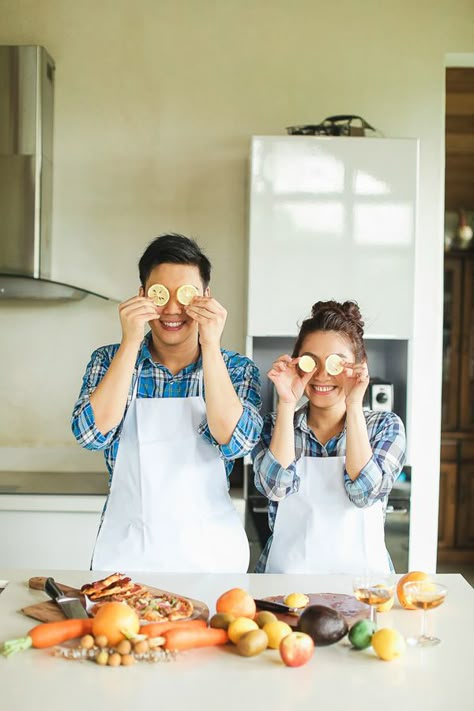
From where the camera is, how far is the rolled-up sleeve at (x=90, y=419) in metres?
2.10

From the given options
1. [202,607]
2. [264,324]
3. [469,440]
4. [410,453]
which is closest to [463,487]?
[469,440]

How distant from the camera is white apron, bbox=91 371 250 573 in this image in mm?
2109

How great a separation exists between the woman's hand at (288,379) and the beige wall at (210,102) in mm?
1494

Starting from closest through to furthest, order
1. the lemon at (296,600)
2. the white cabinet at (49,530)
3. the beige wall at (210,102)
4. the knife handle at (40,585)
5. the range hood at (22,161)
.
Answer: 1. the lemon at (296,600)
2. the knife handle at (40,585)
3. the white cabinet at (49,530)
4. the range hood at (22,161)
5. the beige wall at (210,102)

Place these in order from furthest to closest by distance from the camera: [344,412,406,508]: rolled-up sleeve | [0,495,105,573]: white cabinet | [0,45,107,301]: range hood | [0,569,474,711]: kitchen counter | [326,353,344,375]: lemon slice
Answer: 1. [0,45,107,301]: range hood
2. [0,495,105,573]: white cabinet
3. [326,353,344,375]: lemon slice
4. [344,412,406,508]: rolled-up sleeve
5. [0,569,474,711]: kitchen counter

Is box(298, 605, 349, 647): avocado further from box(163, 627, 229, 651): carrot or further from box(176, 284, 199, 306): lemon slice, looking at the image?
box(176, 284, 199, 306): lemon slice

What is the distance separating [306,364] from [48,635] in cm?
97

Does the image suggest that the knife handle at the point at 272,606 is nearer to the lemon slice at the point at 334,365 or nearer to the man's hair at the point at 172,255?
the lemon slice at the point at 334,365

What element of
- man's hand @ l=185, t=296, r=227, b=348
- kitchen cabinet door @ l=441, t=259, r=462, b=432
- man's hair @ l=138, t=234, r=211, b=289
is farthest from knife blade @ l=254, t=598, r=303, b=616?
kitchen cabinet door @ l=441, t=259, r=462, b=432

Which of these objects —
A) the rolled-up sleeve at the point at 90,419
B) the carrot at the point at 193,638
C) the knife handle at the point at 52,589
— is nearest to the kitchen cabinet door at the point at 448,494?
the rolled-up sleeve at the point at 90,419

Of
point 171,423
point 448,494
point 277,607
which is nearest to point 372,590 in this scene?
point 277,607

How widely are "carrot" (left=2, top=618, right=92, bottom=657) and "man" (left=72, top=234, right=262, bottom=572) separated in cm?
54

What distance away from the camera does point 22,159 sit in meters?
3.49

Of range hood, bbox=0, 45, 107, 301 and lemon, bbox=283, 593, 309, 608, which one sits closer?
lemon, bbox=283, 593, 309, 608
